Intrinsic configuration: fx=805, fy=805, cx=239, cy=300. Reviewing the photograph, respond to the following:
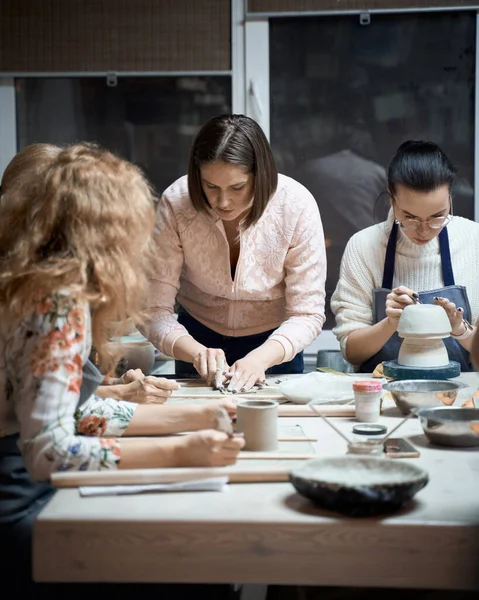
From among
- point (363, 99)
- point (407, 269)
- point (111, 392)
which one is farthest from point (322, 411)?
point (363, 99)

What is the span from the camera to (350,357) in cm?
269

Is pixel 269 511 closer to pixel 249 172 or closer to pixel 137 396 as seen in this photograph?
pixel 137 396

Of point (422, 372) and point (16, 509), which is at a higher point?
point (422, 372)

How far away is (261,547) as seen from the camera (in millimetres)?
1212

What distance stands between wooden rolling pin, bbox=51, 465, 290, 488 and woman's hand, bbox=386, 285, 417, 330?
45.5 inches

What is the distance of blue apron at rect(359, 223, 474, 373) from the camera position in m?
2.64

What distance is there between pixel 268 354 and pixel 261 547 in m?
1.17

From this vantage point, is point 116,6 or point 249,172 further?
point 116,6

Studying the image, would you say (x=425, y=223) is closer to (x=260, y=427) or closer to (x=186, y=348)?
(x=186, y=348)

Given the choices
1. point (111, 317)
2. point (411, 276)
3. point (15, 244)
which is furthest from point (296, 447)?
point (411, 276)

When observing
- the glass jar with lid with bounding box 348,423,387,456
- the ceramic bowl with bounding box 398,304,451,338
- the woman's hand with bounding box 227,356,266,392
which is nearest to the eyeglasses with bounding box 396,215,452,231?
the ceramic bowl with bounding box 398,304,451,338

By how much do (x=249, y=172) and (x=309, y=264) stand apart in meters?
0.35

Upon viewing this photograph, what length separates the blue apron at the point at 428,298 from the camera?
2637 millimetres

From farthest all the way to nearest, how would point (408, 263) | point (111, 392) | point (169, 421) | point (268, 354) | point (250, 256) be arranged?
1. point (408, 263)
2. point (250, 256)
3. point (268, 354)
4. point (111, 392)
5. point (169, 421)
